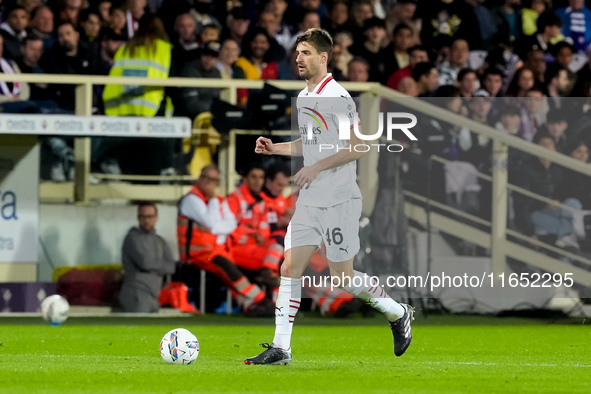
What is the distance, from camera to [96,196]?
12.8 metres

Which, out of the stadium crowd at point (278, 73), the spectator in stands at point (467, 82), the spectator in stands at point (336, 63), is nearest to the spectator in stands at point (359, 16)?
the stadium crowd at point (278, 73)

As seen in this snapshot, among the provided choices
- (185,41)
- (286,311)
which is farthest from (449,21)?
(286,311)

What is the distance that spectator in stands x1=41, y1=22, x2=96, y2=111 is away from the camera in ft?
42.3

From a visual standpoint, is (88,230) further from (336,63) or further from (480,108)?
(480,108)

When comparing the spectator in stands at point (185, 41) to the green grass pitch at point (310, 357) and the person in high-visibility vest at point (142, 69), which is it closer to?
the person in high-visibility vest at point (142, 69)

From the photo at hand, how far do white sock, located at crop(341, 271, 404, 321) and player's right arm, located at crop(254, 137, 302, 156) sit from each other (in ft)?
3.11

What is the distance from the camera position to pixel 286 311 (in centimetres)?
733

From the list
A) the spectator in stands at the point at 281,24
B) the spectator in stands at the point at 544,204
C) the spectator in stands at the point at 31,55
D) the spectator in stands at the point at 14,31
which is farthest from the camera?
the spectator in stands at the point at 281,24

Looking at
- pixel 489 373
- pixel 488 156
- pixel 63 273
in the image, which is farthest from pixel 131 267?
pixel 489 373

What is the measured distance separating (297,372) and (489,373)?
1.23m

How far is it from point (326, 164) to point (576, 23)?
978cm

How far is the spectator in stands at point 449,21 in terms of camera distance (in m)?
15.2

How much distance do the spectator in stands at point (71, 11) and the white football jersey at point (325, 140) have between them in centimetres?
664

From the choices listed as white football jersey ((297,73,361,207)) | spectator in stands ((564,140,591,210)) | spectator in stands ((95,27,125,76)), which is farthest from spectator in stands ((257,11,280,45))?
white football jersey ((297,73,361,207))
